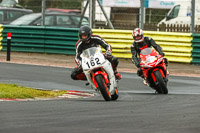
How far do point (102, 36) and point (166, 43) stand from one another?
2320 millimetres

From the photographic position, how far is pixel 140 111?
30.3 feet

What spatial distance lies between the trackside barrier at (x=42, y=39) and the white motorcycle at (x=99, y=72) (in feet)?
33.4

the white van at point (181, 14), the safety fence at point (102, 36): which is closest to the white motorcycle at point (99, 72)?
the safety fence at point (102, 36)

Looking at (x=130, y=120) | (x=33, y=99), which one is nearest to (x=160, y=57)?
(x=33, y=99)

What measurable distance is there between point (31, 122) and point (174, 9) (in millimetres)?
17142

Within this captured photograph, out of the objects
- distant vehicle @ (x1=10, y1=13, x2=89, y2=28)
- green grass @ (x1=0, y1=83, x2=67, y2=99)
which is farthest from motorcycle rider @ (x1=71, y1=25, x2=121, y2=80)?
distant vehicle @ (x1=10, y1=13, x2=89, y2=28)

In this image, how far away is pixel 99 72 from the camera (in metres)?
10.9

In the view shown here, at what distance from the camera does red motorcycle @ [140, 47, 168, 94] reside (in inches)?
492

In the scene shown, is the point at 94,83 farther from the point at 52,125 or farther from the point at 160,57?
the point at 52,125

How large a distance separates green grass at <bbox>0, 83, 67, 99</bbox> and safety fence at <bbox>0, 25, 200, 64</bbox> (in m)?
7.67

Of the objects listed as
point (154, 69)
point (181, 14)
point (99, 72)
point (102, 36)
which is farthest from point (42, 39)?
point (99, 72)

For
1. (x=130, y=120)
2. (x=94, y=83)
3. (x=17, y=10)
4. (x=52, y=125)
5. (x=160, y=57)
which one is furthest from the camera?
(x=17, y=10)

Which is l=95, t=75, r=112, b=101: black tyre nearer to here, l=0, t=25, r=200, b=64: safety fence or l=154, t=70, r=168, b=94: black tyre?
l=154, t=70, r=168, b=94: black tyre

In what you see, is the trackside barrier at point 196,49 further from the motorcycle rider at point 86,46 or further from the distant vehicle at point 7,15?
the distant vehicle at point 7,15
